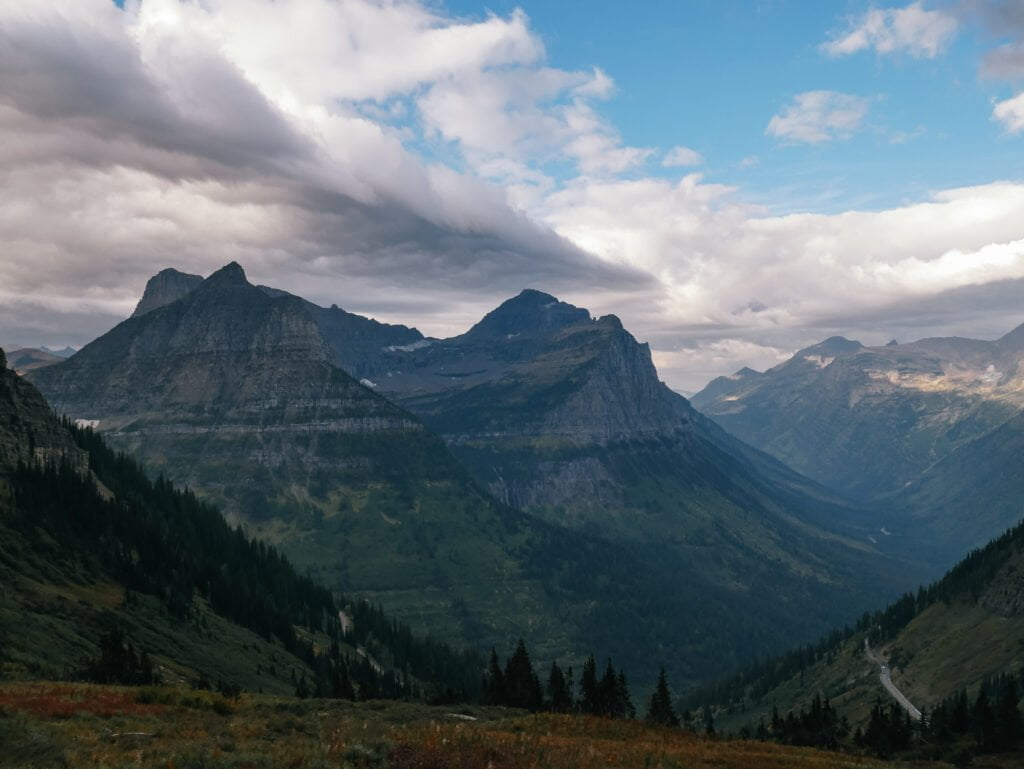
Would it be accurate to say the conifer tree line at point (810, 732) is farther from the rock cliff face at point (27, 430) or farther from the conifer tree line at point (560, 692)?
the rock cliff face at point (27, 430)

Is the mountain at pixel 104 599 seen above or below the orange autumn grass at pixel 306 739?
below

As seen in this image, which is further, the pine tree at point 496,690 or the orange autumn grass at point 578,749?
the pine tree at point 496,690

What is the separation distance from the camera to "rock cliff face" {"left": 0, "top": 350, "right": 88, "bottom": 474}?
172 m

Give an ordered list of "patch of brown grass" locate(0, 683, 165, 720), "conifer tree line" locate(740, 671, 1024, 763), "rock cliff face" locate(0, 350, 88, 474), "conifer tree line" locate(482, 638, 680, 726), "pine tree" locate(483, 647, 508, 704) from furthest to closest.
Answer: "rock cliff face" locate(0, 350, 88, 474) < "pine tree" locate(483, 647, 508, 704) < "conifer tree line" locate(482, 638, 680, 726) < "conifer tree line" locate(740, 671, 1024, 763) < "patch of brown grass" locate(0, 683, 165, 720)

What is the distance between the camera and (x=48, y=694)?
145 feet

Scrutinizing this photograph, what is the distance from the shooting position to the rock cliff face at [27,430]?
17175cm

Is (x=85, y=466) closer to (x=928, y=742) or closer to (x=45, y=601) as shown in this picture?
(x=45, y=601)

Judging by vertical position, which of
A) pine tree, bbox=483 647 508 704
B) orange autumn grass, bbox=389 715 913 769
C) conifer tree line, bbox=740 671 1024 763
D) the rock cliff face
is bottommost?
conifer tree line, bbox=740 671 1024 763

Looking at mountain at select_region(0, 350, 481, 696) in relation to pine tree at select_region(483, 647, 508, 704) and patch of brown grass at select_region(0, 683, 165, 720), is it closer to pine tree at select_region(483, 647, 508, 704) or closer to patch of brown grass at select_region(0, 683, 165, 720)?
pine tree at select_region(483, 647, 508, 704)

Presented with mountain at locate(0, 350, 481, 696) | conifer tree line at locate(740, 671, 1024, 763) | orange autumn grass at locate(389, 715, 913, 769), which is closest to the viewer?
orange autumn grass at locate(389, 715, 913, 769)

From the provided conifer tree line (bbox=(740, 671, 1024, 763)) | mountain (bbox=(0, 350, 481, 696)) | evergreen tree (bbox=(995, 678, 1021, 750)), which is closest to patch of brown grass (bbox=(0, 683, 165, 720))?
mountain (bbox=(0, 350, 481, 696))

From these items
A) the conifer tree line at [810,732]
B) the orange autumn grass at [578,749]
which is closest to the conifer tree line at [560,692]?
the conifer tree line at [810,732]

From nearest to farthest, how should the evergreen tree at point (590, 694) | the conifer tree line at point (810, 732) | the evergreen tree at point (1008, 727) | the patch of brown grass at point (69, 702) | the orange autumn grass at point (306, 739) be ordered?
the orange autumn grass at point (306, 739) < the patch of brown grass at point (69, 702) < the evergreen tree at point (1008, 727) < the evergreen tree at point (590, 694) < the conifer tree line at point (810, 732)

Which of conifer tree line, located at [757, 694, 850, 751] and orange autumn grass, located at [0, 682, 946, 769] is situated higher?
orange autumn grass, located at [0, 682, 946, 769]
